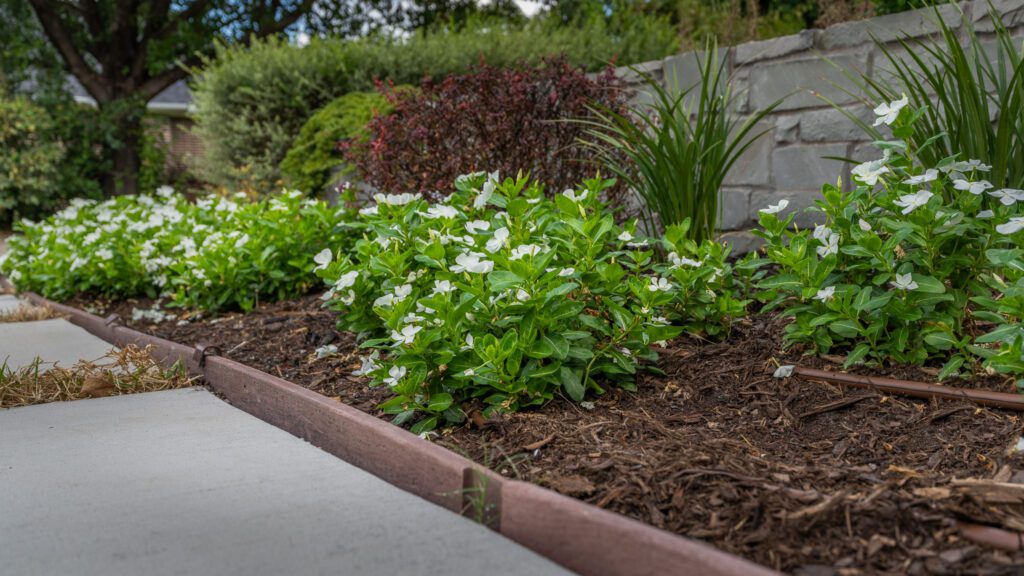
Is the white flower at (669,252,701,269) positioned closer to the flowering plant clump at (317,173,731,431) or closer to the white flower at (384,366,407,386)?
the flowering plant clump at (317,173,731,431)

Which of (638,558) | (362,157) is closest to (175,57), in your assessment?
(362,157)

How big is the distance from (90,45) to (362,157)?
37.0 feet

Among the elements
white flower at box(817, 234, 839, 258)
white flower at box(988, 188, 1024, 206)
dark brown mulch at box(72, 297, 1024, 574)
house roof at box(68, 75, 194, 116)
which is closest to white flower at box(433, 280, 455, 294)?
dark brown mulch at box(72, 297, 1024, 574)

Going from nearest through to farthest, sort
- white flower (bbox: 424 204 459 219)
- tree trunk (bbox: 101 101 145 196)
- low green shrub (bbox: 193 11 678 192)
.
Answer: white flower (bbox: 424 204 459 219)
low green shrub (bbox: 193 11 678 192)
tree trunk (bbox: 101 101 145 196)

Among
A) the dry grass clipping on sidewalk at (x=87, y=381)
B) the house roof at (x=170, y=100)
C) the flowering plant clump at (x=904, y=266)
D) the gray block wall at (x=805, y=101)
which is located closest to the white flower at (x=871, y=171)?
the flowering plant clump at (x=904, y=266)

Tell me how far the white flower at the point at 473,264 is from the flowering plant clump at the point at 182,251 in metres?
2.26

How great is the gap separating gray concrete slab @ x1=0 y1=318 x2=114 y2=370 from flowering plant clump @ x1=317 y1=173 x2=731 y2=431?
1.97 m

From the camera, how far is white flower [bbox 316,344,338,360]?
3.62 metres

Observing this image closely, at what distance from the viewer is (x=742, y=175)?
4980 millimetres

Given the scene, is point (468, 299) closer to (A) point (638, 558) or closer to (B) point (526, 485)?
(B) point (526, 485)

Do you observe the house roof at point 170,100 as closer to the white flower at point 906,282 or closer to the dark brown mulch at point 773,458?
the dark brown mulch at point 773,458

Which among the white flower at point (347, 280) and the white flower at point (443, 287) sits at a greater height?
the white flower at point (443, 287)

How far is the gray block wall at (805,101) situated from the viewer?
14.0ft

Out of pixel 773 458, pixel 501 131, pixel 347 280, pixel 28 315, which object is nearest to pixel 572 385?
pixel 773 458
